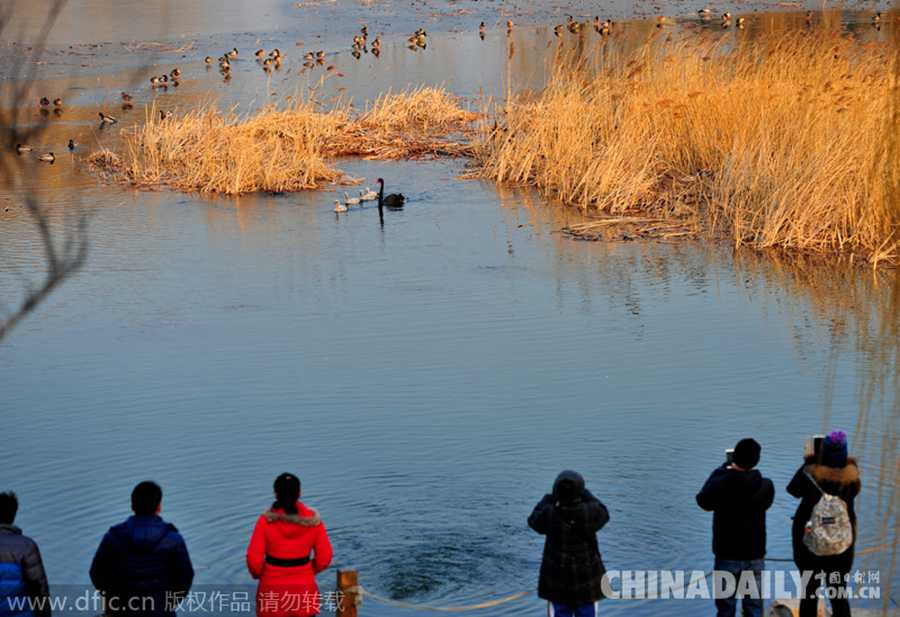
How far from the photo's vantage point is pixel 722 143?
1956 centimetres

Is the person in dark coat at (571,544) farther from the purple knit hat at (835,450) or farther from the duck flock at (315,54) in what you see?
the duck flock at (315,54)

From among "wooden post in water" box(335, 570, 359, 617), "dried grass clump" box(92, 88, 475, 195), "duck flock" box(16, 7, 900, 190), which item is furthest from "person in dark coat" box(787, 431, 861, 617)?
"duck flock" box(16, 7, 900, 190)

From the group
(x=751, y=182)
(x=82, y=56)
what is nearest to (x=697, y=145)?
(x=751, y=182)

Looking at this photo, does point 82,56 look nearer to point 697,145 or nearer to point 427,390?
point 697,145

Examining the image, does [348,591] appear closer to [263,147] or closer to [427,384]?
[427,384]

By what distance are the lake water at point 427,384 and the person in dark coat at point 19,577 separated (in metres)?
1.45

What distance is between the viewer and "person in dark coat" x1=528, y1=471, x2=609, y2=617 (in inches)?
257

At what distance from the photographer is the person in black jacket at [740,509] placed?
6.85m

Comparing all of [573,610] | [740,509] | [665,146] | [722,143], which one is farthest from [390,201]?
[573,610]

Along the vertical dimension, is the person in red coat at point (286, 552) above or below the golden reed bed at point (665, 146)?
below

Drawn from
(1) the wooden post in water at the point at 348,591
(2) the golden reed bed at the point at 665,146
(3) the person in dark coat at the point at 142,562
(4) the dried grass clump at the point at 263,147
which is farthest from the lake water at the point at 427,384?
(4) the dried grass clump at the point at 263,147

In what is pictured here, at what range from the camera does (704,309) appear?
15109mm

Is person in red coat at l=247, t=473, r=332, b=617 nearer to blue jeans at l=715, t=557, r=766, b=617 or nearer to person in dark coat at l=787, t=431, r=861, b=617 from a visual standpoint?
blue jeans at l=715, t=557, r=766, b=617

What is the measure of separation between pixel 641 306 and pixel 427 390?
11.7 ft
